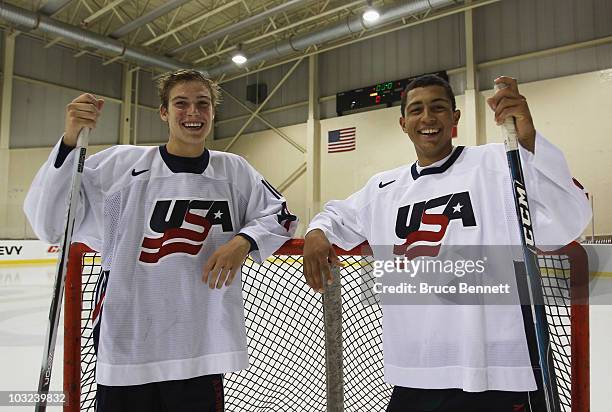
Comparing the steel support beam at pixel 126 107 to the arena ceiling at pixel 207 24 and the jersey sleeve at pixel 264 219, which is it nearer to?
the arena ceiling at pixel 207 24

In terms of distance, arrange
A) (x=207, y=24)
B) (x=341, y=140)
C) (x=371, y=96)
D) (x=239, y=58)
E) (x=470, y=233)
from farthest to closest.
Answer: (x=207, y=24)
(x=341, y=140)
(x=239, y=58)
(x=371, y=96)
(x=470, y=233)

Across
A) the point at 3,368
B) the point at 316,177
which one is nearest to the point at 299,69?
the point at 316,177

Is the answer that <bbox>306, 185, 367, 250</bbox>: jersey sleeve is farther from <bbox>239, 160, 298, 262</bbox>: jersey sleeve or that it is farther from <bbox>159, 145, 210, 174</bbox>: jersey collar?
<bbox>159, 145, 210, 174</bbox>: jersey collar

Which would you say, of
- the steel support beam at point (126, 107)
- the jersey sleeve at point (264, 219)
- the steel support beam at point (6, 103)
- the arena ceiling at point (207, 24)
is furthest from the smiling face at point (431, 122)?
the steel support beam at point (126, 107)

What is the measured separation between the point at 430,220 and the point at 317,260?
32 centimetres

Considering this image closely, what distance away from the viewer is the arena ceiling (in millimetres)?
9576

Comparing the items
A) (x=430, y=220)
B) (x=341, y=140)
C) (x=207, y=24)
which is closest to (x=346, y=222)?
(x=430, y=220)

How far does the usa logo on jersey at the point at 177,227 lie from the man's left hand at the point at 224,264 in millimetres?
78

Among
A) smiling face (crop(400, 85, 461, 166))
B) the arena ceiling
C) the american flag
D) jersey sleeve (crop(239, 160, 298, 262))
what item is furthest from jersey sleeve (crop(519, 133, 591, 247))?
the american flag

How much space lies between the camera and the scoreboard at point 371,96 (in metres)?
10.6

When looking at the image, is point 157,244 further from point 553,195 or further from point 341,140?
point 341,140

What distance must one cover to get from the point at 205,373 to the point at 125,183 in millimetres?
572

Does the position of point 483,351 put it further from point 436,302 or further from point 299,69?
point 299,69

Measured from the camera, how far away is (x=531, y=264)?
3.84ft
